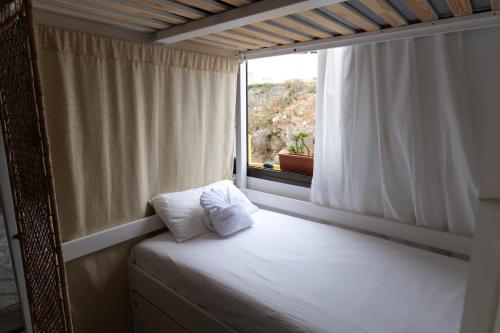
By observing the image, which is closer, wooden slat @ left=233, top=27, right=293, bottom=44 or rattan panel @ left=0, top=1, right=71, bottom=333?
rattan panel @ left=0, top=1, right=71, bottom=333

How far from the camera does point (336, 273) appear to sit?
162 centimetres

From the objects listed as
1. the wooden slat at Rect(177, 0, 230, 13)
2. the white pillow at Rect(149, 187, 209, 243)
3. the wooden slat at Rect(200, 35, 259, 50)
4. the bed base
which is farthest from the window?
the bed base

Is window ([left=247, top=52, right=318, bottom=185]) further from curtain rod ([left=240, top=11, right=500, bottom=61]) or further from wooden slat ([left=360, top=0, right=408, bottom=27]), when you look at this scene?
wooden slat ([left=360, top=0, right=408, bottom=27])

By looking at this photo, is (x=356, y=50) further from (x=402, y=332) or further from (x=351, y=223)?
(x=402, y=332)

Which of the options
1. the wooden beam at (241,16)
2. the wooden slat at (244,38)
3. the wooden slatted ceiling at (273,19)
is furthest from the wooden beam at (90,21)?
the wooden slat at (244,38)

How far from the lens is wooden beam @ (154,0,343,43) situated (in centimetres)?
134

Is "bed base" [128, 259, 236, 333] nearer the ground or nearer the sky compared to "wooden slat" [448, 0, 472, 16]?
nearer the ground

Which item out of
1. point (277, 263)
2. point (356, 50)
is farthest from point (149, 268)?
point (356, 50)

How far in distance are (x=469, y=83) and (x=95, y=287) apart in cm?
263

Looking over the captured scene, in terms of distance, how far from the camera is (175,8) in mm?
1510

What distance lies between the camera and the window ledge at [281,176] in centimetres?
261

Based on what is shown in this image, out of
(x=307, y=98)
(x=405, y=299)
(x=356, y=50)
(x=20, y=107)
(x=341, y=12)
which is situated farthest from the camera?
(x=307, y=98)

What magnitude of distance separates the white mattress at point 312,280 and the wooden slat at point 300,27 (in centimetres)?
139

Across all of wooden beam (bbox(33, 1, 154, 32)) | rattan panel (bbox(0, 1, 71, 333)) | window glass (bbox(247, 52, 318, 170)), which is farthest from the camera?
window glass (bbox(247, 52, 318, 170))
